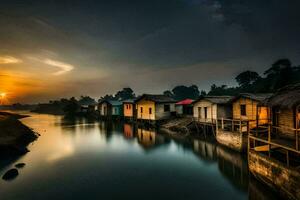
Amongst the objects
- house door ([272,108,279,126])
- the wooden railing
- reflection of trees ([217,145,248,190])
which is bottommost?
reflection of trees ([217,145,248,190])

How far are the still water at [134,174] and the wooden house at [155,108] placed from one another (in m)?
14.7

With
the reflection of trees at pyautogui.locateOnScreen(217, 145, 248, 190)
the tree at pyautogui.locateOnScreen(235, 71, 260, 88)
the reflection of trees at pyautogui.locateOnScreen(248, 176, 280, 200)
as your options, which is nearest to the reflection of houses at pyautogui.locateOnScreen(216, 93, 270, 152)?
the reflection of trees at pyautogui.locateOnScreen(217, 145, 248, 190)

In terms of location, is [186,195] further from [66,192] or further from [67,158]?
[67,158]

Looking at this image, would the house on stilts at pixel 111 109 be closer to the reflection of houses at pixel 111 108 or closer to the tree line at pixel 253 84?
the reflection of houses at pixel 111 108

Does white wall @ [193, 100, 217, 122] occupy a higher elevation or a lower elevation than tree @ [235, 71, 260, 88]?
lower

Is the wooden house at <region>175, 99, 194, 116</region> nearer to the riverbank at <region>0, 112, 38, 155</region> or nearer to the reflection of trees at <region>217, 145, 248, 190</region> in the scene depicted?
the reflection of trees at <region>217, 145, 248, 190</region>

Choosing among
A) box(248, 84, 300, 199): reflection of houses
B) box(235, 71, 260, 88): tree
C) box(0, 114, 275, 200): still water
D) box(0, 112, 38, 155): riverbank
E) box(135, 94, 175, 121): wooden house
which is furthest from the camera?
box(235, 71, 260, 88): tree

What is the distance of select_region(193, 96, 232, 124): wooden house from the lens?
26.2 meters

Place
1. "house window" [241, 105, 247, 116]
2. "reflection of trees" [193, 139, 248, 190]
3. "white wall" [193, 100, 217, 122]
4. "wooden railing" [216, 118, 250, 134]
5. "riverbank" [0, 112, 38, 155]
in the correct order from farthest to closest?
"white wall" [193, 100, 217, 122], "house window" [241, 105, 247, 116], "riverbank" [0, 112, 38, 155], "wooden railing" [216, 118, 250, 134], "reflection of trees" [193, 139, 248, 190]

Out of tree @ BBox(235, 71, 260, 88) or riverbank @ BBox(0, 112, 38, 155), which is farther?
tree @ BBox(235, 71, 260, 88)

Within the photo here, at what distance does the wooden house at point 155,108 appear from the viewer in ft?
123

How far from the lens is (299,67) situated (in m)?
57.1

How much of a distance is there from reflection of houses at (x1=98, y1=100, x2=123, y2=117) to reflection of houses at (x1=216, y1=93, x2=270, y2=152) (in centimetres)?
3279

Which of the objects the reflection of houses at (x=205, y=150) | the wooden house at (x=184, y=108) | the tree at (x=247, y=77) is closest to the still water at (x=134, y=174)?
the reflection of houses at (x=205, y=150)
